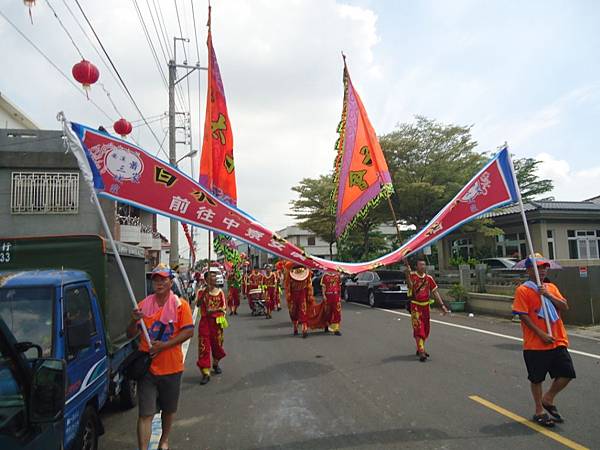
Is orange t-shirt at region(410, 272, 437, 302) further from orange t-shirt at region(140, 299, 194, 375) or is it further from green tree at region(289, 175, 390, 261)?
green tree at region(289, 175, 390, 261)

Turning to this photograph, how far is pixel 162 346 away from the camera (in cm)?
383

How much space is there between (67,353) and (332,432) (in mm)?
2667

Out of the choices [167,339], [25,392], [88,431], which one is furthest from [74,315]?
[25,392]

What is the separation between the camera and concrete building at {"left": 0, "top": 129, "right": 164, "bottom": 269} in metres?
15.6

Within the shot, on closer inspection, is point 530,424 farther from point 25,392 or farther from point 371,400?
point 25,392

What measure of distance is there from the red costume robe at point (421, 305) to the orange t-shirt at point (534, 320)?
9.94 ft

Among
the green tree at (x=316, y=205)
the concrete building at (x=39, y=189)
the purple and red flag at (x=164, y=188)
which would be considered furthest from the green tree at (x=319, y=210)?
the purple and red flag at (x=164, y=188)

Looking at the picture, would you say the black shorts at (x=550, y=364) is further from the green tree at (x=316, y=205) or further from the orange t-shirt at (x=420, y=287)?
the green tree at (x=316, y=205)

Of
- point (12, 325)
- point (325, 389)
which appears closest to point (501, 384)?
point (325, 389)

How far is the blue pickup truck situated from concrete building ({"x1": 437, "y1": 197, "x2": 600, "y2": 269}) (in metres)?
20.4

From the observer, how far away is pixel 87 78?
873 cm

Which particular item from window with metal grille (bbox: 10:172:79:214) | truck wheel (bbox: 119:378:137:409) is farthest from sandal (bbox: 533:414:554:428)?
window with metal grille (bbox: 10:172:79:214)

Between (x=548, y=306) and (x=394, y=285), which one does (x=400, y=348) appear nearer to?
(x=548, y=306)

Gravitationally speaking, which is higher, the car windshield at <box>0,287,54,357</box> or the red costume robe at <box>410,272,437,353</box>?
the car windshield at <box>0,287,54,357</box>
